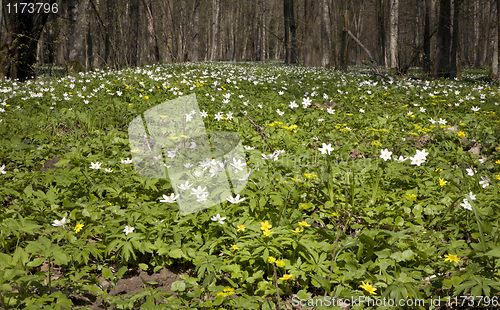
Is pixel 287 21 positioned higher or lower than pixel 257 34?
lower

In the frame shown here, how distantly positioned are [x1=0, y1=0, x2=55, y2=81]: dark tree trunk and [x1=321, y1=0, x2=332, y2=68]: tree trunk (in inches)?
497

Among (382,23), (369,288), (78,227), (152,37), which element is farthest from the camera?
(382,23)

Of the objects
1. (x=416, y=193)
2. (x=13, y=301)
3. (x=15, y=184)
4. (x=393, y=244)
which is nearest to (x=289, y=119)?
(x=416, y=193)

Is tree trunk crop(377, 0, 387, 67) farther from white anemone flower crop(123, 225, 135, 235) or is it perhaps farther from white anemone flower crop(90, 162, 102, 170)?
white anemone flower crop(123, 225, 135, 235)

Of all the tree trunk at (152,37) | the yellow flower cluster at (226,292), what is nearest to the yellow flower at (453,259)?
the yellow flower cluster at (226,292)

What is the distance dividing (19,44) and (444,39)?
47.6 ft

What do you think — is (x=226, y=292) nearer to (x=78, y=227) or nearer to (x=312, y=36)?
(x=78, y=227)

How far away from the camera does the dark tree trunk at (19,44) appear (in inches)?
361

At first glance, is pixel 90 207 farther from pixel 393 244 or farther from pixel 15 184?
pixel 393 244

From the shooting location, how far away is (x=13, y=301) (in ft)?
5.13

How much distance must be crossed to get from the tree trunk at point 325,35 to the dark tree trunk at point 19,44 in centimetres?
1261

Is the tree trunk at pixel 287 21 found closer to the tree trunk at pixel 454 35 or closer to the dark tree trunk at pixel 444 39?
the tree trunk at pixel 454 35

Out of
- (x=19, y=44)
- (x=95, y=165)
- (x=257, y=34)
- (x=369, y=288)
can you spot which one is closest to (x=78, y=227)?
(x=95, y=165)

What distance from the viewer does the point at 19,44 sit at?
9586 mm
